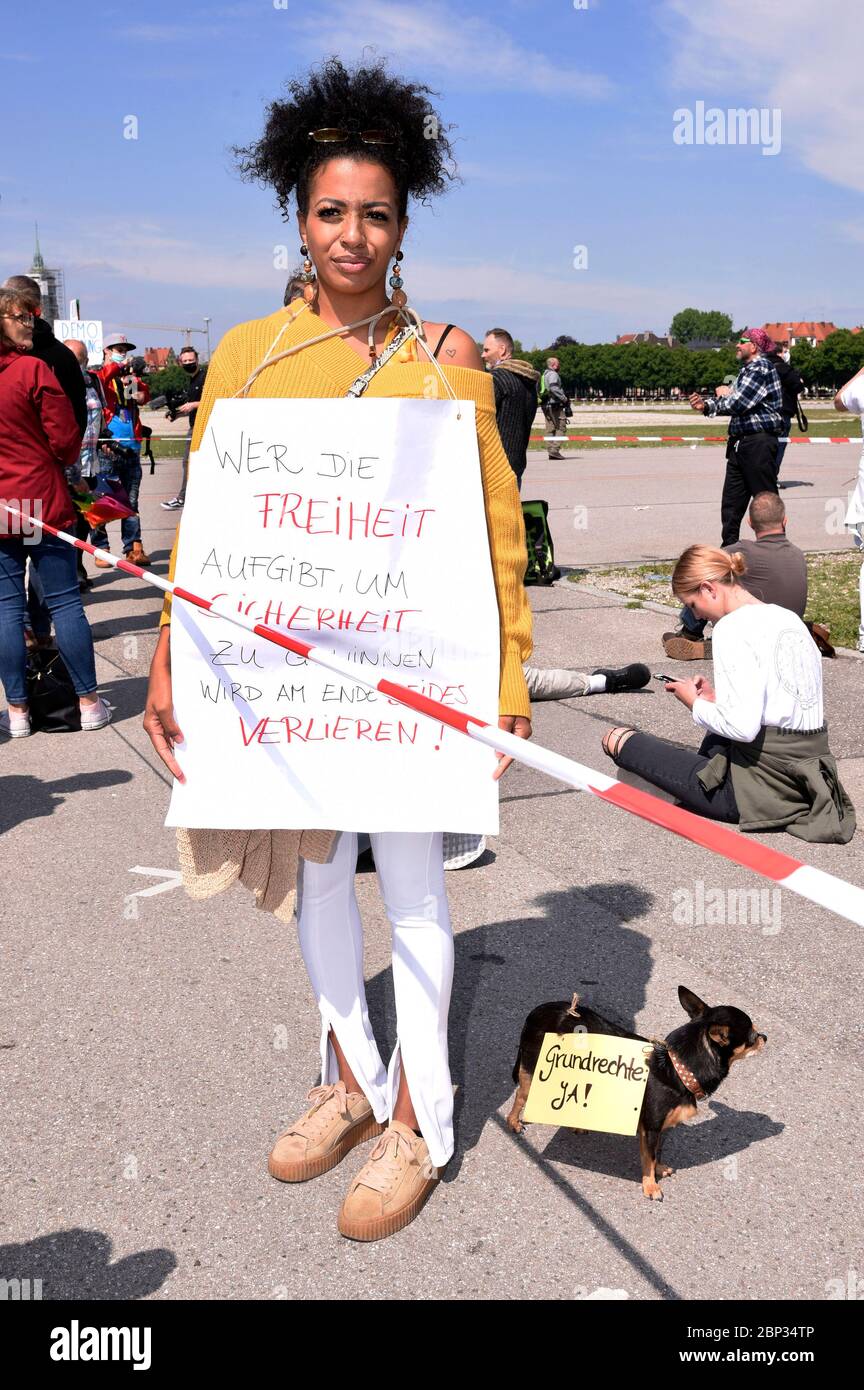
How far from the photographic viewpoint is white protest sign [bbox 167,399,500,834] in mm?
2354

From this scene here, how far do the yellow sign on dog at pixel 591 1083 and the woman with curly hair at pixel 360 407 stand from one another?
0.75 feet

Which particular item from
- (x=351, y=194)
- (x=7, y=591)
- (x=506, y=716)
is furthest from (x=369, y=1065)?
(x=7, y=591)

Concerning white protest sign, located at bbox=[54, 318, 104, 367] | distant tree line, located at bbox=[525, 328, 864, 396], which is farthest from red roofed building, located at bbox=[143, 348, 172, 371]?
white protest sign, located at bbox=[54, 318, 104, 367]

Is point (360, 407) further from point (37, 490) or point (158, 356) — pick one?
point (158, 356)

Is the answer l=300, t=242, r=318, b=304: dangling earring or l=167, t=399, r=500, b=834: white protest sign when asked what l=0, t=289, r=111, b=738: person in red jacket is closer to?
l=300, t=242, r=318, b=304: dangling earring

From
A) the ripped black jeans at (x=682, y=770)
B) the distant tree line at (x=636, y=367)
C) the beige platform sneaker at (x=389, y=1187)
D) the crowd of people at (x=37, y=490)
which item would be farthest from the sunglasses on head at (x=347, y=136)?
the distant tree line at (x=636, y=367)

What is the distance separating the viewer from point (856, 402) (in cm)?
762

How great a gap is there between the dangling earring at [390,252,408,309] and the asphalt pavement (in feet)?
6.29

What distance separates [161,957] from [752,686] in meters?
2.55

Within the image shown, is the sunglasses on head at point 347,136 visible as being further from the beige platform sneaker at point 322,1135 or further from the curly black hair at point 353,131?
the beige platform sneaker at point 322,1135

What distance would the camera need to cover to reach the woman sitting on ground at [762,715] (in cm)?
499

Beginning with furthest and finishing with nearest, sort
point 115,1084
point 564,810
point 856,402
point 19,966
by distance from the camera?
point 856,402
point 564,810
point 19,966
point 115,1084
